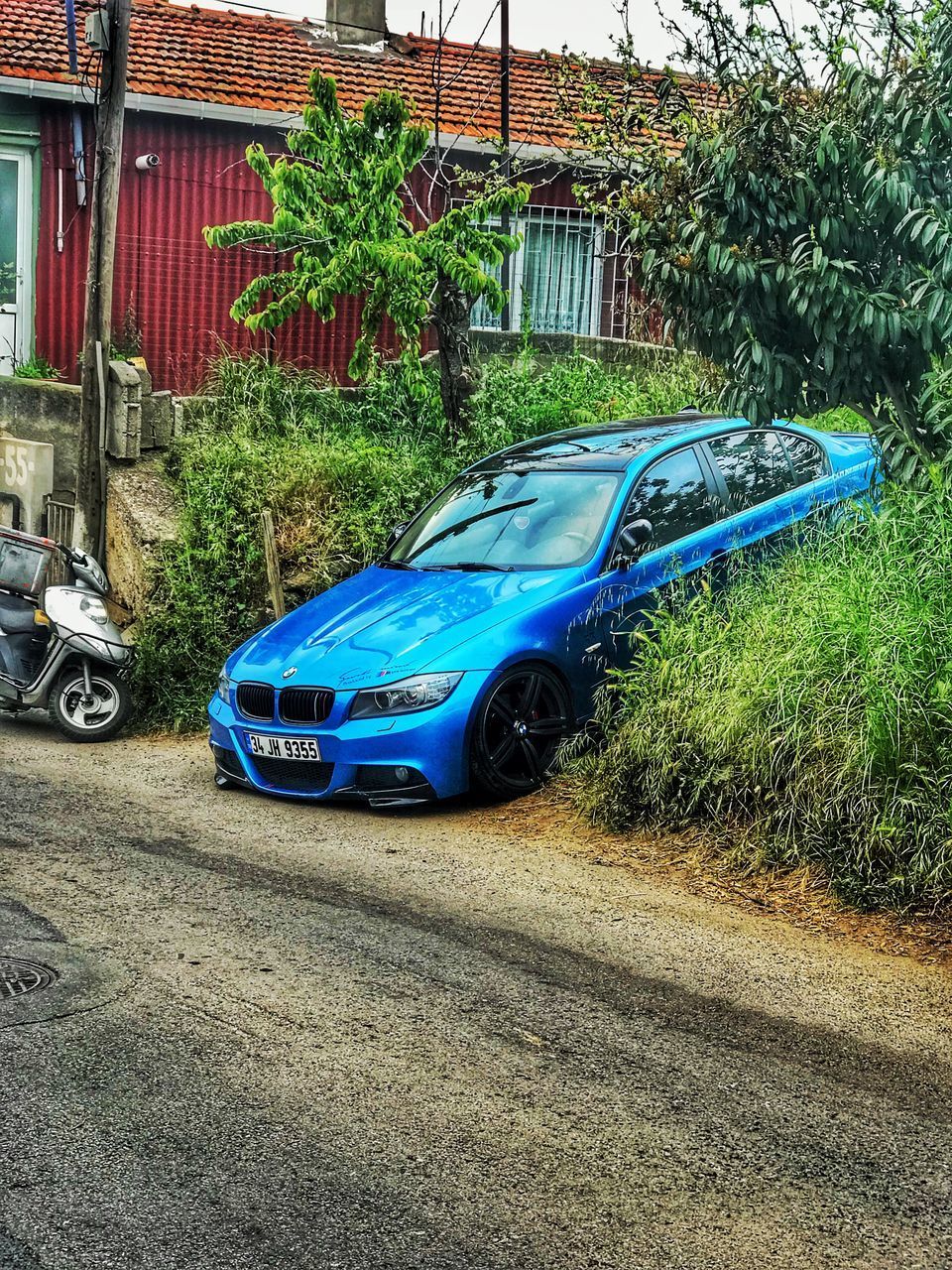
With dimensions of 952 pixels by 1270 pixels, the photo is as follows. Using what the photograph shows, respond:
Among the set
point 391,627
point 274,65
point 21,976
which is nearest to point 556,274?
point 274,65

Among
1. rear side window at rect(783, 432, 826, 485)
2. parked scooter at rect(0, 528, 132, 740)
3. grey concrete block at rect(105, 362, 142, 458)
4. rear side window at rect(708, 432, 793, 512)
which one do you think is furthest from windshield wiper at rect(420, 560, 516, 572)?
grey concrete block at rect(105, 362, 142, 458)

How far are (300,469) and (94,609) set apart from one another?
8.29 feet

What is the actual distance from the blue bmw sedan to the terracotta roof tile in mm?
8417

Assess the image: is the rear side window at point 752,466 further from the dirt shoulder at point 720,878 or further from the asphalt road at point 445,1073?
the asphalt road at point 445,1073

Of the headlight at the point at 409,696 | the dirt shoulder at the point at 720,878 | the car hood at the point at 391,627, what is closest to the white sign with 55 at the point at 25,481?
the car hood at the point at 391,627

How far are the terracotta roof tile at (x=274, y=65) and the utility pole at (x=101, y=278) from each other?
13.6 ft

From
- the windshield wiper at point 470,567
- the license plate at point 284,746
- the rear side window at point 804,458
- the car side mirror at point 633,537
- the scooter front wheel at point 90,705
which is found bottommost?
the scooter front wheel at point 90,705

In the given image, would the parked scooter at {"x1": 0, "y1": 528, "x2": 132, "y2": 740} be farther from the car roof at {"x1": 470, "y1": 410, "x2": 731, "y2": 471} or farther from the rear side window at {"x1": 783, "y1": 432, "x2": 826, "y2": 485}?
the rear side window at {"x1": 783, "y1": 432, "x2": 826, "y2": 485}

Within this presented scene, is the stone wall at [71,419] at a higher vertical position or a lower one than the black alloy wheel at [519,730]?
higher

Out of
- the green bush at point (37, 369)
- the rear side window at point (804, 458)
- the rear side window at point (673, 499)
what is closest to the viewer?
the rear side window at point (673, 499)

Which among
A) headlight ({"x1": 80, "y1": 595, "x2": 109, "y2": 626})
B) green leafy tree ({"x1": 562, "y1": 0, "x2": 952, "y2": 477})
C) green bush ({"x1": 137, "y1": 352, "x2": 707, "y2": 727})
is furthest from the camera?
green bush ({"x1": 137, "y1": 352, "x2": 707, "y2": 727})

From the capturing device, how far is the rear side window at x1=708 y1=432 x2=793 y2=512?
9.59 m

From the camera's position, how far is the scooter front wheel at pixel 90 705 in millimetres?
10430

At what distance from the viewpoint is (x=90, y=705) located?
34.5ft
